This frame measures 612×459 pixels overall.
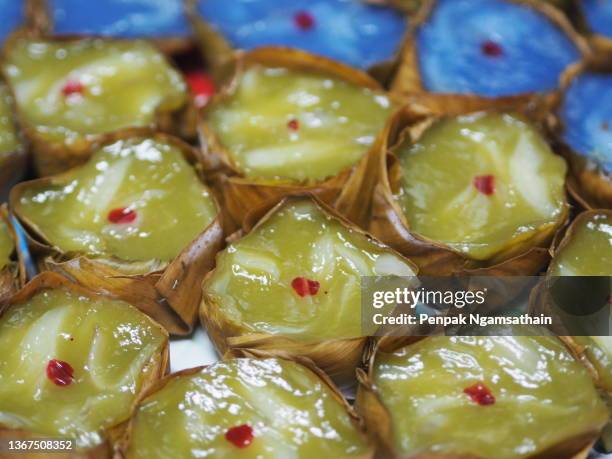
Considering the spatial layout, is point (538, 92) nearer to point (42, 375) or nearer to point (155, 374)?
point (155, 374)

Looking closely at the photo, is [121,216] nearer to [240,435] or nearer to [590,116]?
[240,435]

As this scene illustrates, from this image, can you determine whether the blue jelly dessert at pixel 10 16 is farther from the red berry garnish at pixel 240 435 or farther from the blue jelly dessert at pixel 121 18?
the red berry garnish at pixel 240 435

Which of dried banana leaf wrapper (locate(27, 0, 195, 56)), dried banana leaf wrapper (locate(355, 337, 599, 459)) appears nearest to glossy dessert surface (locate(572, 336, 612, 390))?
dried banana leaf wrapper (locate(355, 337, 599, 459))

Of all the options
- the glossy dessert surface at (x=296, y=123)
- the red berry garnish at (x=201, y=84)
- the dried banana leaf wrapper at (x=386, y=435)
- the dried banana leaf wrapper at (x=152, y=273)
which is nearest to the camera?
Result: the dried banana leaf wrapper at (x=386, y=435)

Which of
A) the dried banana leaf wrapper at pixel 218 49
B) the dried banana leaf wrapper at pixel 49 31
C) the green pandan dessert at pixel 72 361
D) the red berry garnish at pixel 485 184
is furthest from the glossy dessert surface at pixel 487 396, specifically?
the dried banana leaf wrapper at pixel 49 31

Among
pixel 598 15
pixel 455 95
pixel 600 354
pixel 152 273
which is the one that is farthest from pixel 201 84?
pixel 600 354
